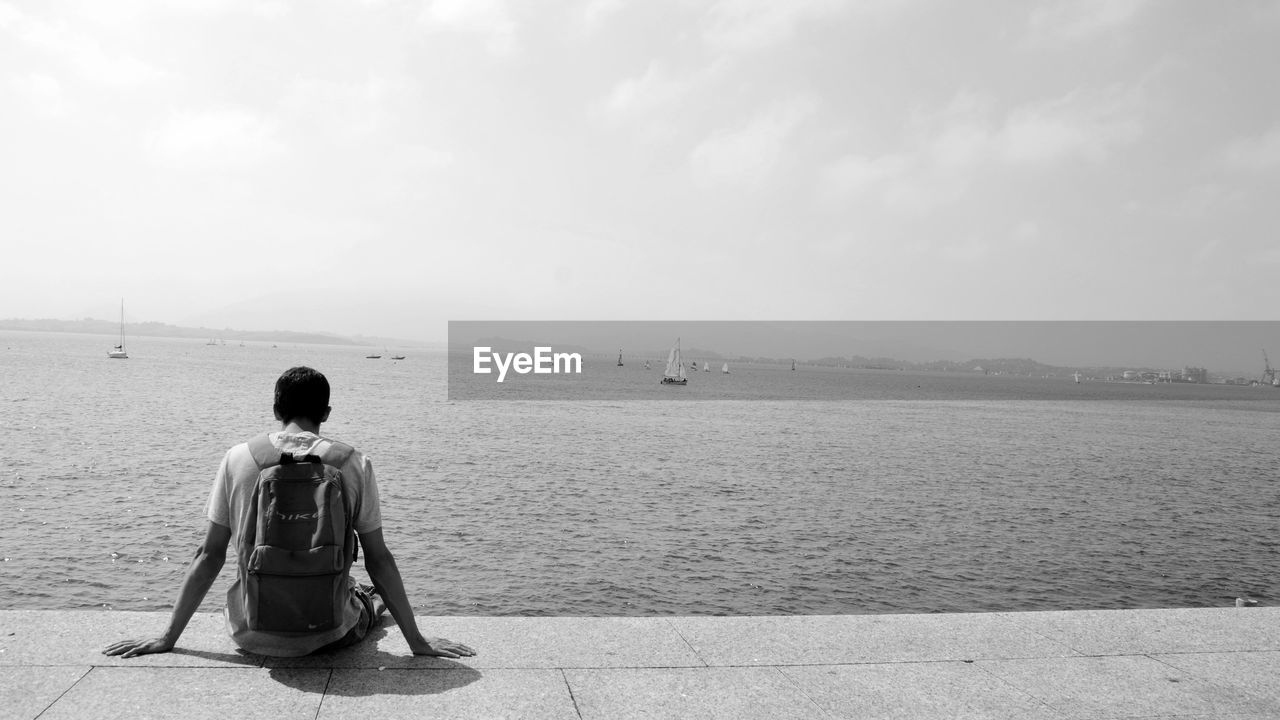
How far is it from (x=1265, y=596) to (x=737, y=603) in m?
10.4

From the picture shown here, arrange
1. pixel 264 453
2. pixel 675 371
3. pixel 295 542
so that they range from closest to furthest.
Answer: pixel 295 542
pixel 264 453
pixel 675 371

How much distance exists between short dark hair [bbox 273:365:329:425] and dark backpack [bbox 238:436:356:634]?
0.19 meters

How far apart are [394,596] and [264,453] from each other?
3.51 ft

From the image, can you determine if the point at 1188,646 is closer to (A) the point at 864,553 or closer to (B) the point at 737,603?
(B) the point at 737,603

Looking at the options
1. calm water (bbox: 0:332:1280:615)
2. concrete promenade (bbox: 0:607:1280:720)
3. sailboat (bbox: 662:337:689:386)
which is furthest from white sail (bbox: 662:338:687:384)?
concrete promenade (bbox: 0:607:1280:720)

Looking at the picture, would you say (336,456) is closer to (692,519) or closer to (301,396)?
(301,396)

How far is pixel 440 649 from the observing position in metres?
4.90

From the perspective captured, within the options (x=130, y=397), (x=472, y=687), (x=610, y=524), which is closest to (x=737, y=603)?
(x=610, y=524)

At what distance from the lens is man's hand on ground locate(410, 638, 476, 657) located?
487 centimetres

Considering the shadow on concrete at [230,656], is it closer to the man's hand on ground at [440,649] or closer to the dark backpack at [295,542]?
the dark backpack at [295,542]

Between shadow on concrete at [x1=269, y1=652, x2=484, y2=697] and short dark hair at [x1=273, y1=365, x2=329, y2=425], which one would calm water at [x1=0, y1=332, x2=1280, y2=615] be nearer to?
shadow on concrete at [x1=269, y1=652, x2=484, y2=697]

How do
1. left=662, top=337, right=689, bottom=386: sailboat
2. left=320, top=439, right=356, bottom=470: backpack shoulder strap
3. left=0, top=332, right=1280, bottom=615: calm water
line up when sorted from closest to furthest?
left=320, top=439, right=356, bottom=470: backpack shoulder strap → left=0, top=332, right=1280, bottom=615: calm water → left=662, top=337, right=689, bottom=386: sailboat

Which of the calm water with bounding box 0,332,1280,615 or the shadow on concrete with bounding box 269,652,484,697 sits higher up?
the shadow on concrete with bounding box 269,652,484,697

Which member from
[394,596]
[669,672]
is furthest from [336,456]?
[669,672]
